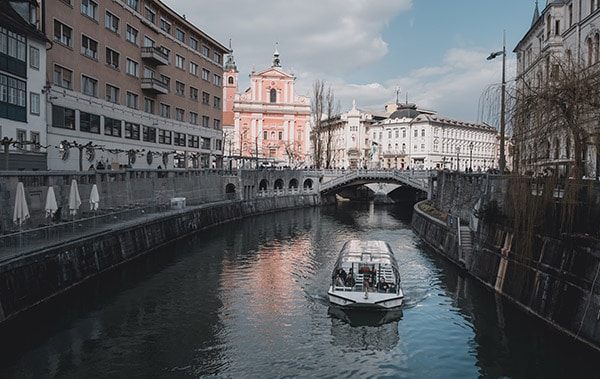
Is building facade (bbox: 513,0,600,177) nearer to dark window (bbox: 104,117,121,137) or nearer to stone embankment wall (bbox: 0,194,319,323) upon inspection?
stone embankment wall (bbox: 0,194,319,323)

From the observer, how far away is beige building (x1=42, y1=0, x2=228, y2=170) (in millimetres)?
43875

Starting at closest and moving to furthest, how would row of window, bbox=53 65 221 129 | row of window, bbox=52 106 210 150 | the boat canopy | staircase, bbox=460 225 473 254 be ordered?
the boat canopy → staircase, bbox=460 225 473 254 → row of window, bbox=53 65 221 129 → row of window, bbox=52 106 210 150

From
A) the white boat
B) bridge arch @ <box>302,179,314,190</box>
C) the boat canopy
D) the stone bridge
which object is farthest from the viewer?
bridge arch @ <box>302,179,314,190</box>

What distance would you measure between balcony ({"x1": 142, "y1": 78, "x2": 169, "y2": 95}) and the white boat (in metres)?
35.9

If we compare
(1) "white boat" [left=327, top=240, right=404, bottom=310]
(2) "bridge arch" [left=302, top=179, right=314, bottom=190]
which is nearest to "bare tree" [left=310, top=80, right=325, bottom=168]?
(2) "bridge arch" [left=302, top=179, right=314, bottom=190]

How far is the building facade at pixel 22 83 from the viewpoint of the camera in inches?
1379

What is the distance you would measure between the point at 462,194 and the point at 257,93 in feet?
Answer: 293

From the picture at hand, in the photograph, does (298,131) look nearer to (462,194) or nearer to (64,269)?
(462,194)

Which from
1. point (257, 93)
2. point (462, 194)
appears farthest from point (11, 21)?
point (257, 93)

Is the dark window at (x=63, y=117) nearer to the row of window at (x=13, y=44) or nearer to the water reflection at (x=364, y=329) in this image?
the row of window at (x=13, y=44)

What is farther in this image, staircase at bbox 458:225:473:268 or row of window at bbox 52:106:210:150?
row of window at bbox 52:106:210:150

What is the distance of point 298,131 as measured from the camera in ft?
424

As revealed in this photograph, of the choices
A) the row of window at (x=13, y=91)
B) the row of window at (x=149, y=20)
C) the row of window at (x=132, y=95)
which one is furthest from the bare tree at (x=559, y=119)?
the row of window at (x=149, y=20)

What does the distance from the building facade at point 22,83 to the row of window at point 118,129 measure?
9.54ft
